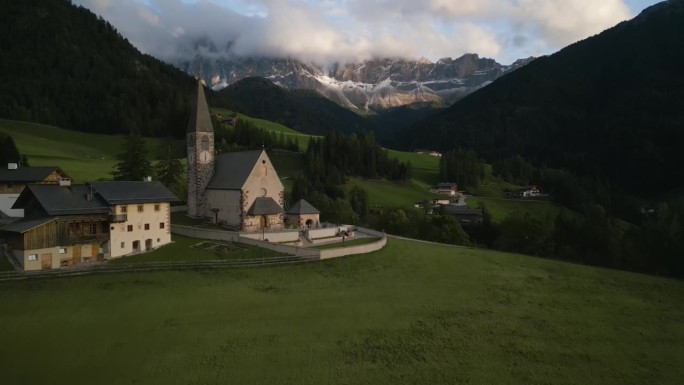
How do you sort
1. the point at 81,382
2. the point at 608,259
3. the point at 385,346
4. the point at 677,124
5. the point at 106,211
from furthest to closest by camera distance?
the point at 677,124 → the point at 608,259 → the point at 106,211 → the point at 385,346 → the point at 81,382

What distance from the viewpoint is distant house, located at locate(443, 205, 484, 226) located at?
92.6m

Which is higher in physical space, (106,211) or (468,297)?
(106,211)

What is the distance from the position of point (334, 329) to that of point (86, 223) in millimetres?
24002

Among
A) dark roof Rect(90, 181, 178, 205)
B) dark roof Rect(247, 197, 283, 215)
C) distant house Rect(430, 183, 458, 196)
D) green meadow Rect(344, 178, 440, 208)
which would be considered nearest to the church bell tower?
dark roof Rect(247, 197, 283, 215)

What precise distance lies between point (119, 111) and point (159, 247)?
122922mm

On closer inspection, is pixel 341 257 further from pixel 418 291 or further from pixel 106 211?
pixel 106 211

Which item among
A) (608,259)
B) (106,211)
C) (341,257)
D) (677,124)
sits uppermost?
(677,124)

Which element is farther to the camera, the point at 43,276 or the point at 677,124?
the point at 677,124

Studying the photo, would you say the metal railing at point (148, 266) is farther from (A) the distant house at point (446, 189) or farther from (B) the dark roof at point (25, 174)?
(A) the distant house at point (446, 189)

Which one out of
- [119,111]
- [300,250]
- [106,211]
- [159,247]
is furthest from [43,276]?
[119,111]

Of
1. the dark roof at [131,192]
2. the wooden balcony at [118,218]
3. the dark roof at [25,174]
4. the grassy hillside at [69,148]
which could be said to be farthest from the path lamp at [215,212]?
the grassy hillside at [69,148]

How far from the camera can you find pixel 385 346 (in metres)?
23.4

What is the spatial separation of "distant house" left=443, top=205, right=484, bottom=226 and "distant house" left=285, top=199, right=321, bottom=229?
143 feet

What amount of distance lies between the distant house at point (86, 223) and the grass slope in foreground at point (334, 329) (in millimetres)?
4802
